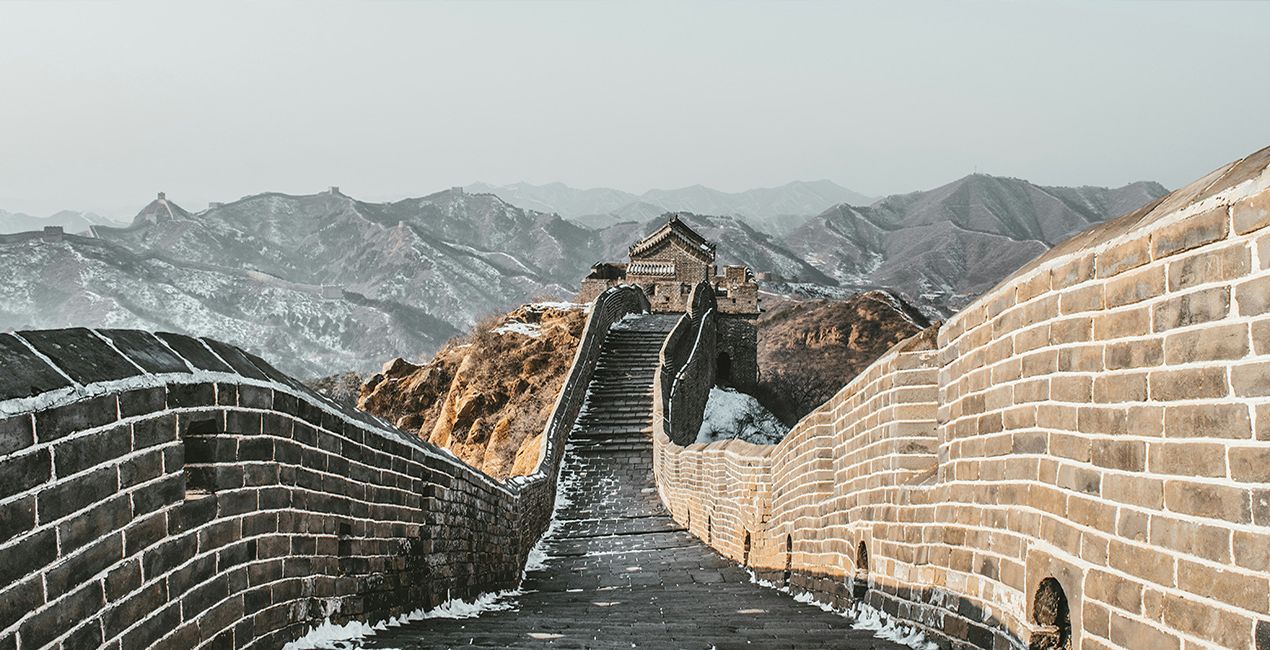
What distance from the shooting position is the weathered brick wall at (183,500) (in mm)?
2926

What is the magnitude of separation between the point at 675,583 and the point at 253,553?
6.82 meters

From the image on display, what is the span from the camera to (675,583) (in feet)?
34.8

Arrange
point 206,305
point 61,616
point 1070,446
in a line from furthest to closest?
1. point 206,305
2. point 1070,446
3. point 61,616

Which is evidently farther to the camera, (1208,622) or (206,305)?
(206,305)

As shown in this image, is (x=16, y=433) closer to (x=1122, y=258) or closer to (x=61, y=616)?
(x=61, y=616)

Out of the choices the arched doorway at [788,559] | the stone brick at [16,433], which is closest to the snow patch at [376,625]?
the stone brick at [16,433]

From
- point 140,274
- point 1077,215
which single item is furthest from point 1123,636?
point 1077,215

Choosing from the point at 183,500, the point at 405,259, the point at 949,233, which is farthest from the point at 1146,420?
the point at 949,233

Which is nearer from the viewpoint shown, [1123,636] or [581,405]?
[1123,636]

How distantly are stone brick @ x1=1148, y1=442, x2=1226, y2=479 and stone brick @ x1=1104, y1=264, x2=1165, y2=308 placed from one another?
50 centimetres

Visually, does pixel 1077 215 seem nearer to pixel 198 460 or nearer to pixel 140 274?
pixel 140 274

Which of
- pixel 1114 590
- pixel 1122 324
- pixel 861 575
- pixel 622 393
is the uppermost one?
pixel 1122 324

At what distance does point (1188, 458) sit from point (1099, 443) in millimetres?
597

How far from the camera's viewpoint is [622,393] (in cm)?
2180
